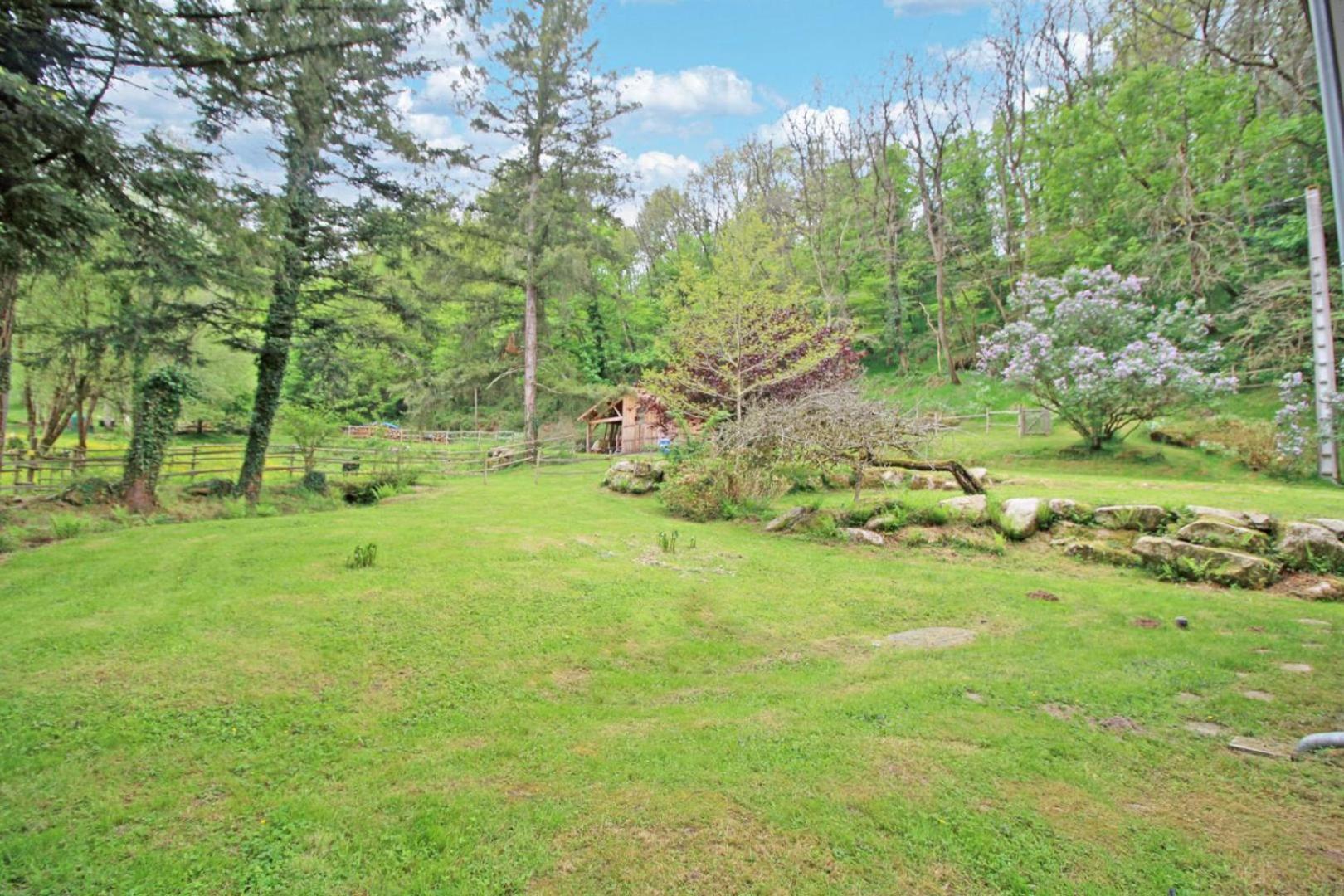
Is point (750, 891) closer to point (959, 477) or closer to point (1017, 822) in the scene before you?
point (1017, 822)

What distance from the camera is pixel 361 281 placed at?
13156 millimetres

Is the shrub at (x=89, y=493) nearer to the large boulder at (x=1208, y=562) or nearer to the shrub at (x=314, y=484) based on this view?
the shrub at (x=314, y=484)

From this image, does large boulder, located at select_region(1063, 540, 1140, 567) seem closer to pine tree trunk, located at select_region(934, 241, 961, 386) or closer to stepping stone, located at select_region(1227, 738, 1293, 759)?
stepping stone, located at select_region(1227, 738, 1293, 759)

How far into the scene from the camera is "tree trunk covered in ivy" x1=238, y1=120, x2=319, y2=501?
38.2 feet

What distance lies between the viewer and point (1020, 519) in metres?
7.70

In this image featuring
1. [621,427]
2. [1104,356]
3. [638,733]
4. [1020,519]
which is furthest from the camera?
[621,427]

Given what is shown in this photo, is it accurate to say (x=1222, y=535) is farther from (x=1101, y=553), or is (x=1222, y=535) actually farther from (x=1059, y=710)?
(x=1059, y=710)

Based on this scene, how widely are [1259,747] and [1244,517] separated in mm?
5236

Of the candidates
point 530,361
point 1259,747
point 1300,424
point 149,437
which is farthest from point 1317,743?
point 530,361

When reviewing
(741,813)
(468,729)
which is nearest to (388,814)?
(468,729)

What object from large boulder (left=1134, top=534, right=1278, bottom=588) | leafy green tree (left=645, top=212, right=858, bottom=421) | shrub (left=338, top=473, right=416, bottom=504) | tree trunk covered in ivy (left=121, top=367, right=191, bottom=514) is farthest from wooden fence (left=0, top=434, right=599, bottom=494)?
large boulder (left=1134, top=534, right=1278, bottom=588)

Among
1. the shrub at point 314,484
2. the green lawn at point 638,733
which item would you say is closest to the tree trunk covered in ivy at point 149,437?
the shrub at point 314,484

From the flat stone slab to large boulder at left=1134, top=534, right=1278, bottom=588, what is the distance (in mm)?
3258

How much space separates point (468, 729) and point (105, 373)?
78.1ft
